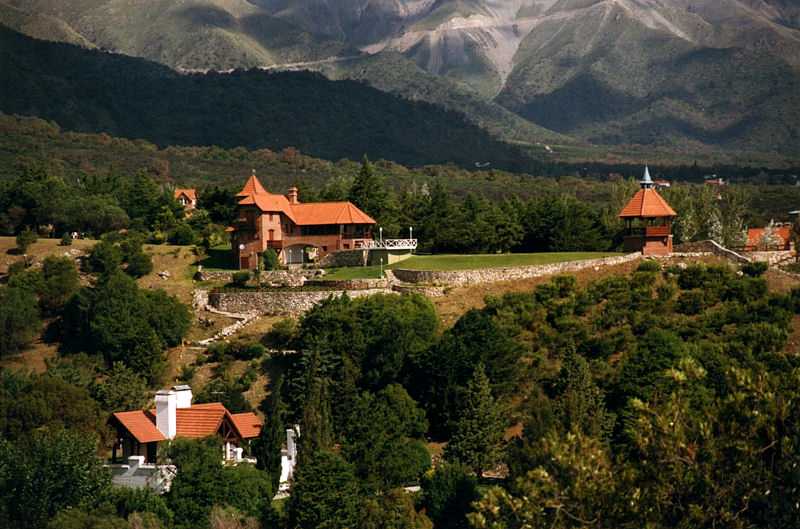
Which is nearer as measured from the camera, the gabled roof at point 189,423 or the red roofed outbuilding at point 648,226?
the gabled roof at point 189,423

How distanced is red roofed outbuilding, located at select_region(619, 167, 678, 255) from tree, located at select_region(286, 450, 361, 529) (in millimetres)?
30573

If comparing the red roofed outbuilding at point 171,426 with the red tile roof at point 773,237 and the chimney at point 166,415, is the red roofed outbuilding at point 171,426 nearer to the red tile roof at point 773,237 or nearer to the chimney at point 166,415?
the chimney at point 166,415

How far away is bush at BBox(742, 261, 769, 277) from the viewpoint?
62.3 metres

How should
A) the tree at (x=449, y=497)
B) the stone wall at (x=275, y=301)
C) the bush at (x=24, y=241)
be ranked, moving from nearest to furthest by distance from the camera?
the tree at (x=449, y=497) < the stone wall at (x=275, y=301) < the bush at (x=24, y=241)

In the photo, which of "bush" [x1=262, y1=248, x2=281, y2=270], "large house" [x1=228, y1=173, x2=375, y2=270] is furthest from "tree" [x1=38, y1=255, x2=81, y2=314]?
"bush" [x1=262, y1=248, x2=281, y2=270]

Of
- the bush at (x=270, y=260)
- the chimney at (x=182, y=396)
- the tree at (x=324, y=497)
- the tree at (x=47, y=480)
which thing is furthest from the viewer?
the bush at (x=270, y=260)

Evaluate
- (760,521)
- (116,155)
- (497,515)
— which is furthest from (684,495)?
(116,155)

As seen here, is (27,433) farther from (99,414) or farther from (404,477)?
(404,477)

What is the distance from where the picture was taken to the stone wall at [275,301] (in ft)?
202

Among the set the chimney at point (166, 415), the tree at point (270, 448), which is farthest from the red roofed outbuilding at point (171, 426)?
the tree at point (270, 448)

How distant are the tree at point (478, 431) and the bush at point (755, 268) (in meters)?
20.5

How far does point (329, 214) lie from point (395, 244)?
16.3 ft

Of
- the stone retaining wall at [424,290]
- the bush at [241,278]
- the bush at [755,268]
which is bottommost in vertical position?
the stone retaining wall at [424,290]

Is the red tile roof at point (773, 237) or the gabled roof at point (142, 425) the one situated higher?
the red tile roof at point (773, 237)
